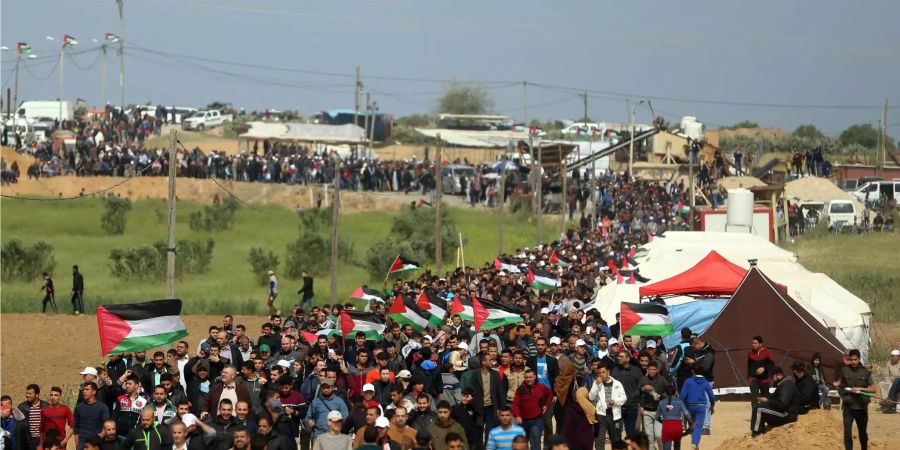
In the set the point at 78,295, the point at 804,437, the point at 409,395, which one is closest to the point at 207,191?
the point at 78,295

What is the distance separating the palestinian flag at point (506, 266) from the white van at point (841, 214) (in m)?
23.9

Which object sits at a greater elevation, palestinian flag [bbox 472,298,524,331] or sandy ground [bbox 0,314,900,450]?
palestinian flag [bbox 472,298,524,331]

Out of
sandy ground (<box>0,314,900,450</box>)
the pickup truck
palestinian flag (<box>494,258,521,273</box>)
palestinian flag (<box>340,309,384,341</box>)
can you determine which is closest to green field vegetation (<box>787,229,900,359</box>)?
palestinian flag (<box>494,258,521,273</box>)

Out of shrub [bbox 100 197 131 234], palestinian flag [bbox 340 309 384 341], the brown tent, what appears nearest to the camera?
palestinian flag [bbox 340 309 384 341]

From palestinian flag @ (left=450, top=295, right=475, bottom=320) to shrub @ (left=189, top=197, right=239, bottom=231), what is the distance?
35.6 m

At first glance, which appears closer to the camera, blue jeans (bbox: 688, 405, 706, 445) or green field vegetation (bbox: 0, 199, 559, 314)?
blue jeans (bbox: 688, 405, 706, 445)

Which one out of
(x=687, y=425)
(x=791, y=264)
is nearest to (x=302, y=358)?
(x=687, y=425)

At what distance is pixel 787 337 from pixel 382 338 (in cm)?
626

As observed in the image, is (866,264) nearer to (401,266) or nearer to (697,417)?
(401,266)

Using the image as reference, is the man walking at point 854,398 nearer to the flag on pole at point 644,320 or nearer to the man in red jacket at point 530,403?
the man in red jacket at point 530,403

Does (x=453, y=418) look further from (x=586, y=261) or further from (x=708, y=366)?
(x=586, y=261)

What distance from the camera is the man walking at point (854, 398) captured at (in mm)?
15672

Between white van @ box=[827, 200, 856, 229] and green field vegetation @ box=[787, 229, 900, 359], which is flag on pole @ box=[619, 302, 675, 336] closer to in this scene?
green field vegetation @ box=[787, 229, 900, 359]

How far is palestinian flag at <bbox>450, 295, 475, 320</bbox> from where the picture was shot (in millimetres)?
22266
